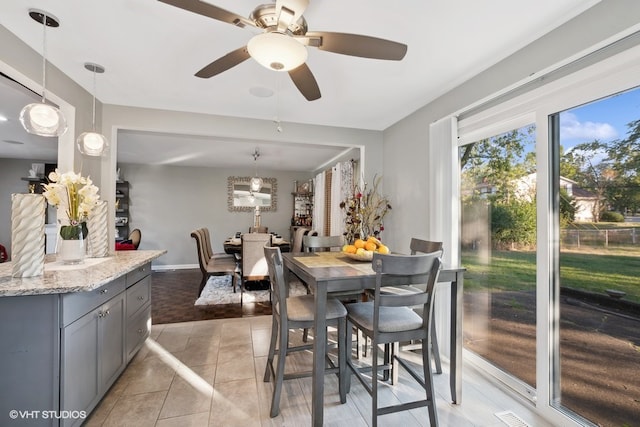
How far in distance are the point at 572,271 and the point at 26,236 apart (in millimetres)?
3231

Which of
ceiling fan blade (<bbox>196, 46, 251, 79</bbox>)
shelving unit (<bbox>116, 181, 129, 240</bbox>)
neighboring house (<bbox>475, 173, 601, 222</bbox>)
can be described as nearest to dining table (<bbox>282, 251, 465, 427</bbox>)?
neighboring house (<bbox>475, 173, 601, 222</bbox>)

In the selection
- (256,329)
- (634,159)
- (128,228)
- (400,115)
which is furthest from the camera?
(128,228)

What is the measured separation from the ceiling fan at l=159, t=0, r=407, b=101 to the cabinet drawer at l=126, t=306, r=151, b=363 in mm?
2141

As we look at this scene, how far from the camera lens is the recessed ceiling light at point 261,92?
2713mm

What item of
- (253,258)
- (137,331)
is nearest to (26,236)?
(137,331)

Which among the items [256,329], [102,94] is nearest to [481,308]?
[256,329]

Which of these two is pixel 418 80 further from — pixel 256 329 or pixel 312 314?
pixel 256 329

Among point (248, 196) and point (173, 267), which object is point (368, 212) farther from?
point (173, 267)

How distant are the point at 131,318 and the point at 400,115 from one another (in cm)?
334

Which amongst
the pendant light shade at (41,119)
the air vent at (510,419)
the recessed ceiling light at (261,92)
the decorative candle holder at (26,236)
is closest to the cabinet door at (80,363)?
the decorative candle holder at (26,236)

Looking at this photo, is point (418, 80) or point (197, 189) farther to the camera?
point (197, 189)

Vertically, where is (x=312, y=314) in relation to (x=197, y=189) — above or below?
below

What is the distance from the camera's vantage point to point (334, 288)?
1.68 metres

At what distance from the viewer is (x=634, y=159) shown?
59.6 inches
